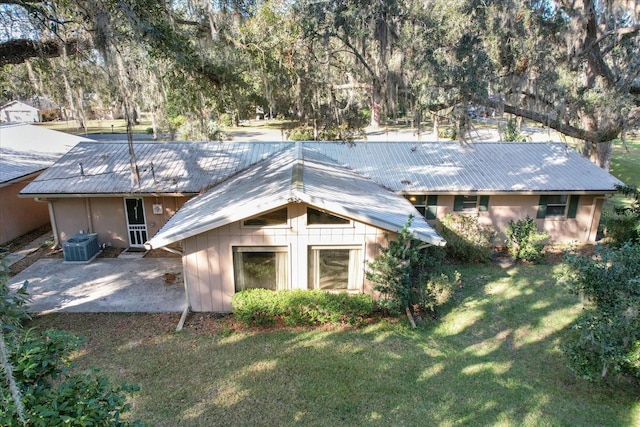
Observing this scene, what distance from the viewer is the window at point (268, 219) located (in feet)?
29.0

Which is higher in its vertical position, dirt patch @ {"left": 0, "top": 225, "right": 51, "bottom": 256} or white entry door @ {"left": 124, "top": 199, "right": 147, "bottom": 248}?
white entry door @ {"left": 124, "top": 199, "right": 147, "bottom": 248}

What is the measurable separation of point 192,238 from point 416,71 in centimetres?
730

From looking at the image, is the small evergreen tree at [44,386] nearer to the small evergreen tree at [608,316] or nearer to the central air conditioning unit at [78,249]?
the small evergreen tree at [608,316]

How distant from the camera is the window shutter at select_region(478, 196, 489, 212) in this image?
43.2ft

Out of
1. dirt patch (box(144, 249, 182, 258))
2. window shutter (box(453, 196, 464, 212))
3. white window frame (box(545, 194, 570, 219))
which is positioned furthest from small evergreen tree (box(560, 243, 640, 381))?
dirt patch (box(144, 249, 182, 258))

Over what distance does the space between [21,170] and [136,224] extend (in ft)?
17.1

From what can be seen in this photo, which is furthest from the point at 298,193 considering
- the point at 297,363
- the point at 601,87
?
the point at 601,87

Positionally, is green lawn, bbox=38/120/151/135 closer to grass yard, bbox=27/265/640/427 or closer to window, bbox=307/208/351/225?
window, bbox=307/208/351/225

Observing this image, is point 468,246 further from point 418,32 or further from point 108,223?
point 108,223

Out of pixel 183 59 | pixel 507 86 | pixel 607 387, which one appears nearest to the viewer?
pixel 607 387

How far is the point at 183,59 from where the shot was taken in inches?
328

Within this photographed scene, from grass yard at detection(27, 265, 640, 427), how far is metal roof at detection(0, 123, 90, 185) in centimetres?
819

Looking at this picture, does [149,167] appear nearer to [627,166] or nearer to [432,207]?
[432,207]

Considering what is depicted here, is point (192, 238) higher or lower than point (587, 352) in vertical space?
higher
